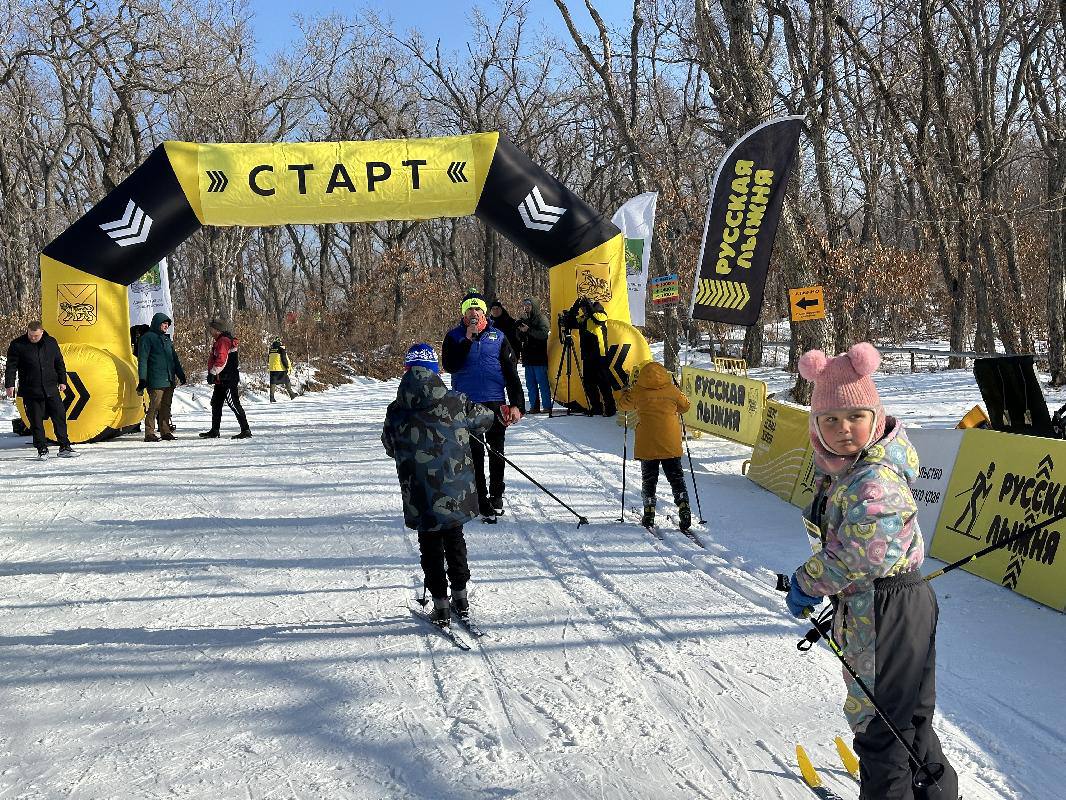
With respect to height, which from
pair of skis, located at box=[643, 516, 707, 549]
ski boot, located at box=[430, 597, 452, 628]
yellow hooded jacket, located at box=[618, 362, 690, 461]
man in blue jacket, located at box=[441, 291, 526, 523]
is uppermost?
man in blue jacket, located at box=[441, 291, 526, 523]

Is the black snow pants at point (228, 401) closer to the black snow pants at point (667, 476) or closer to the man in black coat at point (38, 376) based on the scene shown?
the man in black coat at point (38, 376)

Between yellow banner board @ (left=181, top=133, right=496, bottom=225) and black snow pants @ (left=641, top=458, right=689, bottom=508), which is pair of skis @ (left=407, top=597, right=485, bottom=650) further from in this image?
yellow banner board @ (left=181, top=133, right=496, bottom=225)

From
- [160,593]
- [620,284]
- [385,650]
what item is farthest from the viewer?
[620,284]

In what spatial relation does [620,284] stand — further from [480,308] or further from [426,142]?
[480,308]

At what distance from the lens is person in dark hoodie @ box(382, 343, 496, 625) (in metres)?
4.63

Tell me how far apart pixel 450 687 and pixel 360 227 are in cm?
3742

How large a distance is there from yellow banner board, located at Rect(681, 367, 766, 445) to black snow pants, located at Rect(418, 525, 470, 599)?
522cm

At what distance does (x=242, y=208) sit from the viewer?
12.0m

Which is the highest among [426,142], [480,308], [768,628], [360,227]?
[360,227]

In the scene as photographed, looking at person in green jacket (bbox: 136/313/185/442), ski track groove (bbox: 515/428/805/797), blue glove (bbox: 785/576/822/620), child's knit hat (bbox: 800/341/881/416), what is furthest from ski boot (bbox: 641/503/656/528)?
person in green jacket (bbox: 136/313/185/442)

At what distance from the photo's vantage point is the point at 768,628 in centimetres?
481

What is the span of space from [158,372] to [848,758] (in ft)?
37.1

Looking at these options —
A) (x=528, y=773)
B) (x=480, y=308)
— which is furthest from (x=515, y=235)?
(x=528, y=773)

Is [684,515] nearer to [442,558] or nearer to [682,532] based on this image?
[682,532]
